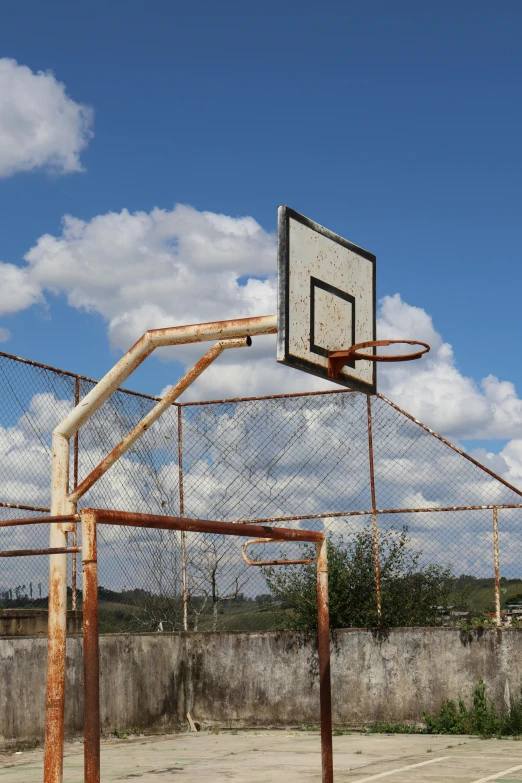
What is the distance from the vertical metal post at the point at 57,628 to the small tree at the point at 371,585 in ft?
21.8

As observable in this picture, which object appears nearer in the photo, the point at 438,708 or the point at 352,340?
the point at 352,340

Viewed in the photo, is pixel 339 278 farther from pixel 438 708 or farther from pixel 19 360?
pixel 438 708

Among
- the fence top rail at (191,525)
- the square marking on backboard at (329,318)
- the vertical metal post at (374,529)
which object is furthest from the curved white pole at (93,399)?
the vertical metal post at (374,529)

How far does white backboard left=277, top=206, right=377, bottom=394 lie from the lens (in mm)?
6277

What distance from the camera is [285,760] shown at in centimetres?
985

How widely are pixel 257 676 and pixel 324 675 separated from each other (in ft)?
20.4

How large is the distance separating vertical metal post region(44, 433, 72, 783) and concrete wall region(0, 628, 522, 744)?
18.3ft

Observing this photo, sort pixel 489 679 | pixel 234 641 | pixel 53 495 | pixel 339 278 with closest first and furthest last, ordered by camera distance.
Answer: pixel 53 495 → pixel 339 278 → pixel 489 679 → pixel 234 641

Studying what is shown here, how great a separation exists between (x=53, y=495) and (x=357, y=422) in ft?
22.5

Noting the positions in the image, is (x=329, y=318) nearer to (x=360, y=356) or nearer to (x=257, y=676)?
(x=360, y=356)

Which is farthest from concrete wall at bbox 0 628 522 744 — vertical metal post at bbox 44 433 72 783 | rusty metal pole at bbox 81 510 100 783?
rusty metal pole at bbox 81 510 100 783

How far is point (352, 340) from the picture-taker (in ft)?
23.6

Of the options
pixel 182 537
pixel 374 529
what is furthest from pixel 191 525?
pixel 182 537

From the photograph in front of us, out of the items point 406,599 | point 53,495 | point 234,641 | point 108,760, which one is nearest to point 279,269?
point 53,495
